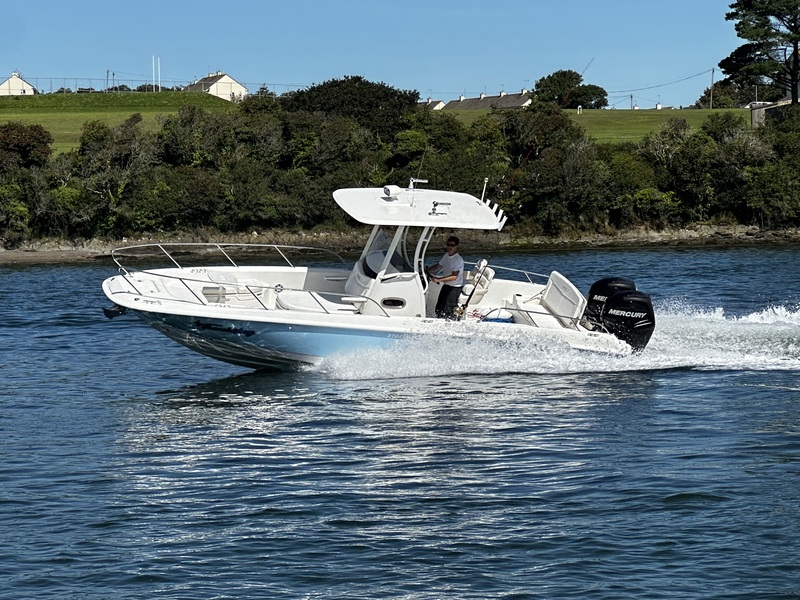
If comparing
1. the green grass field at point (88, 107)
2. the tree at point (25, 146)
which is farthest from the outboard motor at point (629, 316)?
the green grass field at point (88, 107)

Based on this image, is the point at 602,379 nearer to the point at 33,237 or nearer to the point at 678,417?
the point at 678,417

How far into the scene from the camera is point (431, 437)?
1334 centimetres

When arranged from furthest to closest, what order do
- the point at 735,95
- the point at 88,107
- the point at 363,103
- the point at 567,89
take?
the point at 735,95 < the point at 88,107 < the point at 567,89 < the point at 363,103

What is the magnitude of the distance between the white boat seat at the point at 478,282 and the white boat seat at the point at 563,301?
92cm

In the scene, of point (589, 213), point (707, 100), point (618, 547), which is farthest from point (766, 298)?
point (707, 100)

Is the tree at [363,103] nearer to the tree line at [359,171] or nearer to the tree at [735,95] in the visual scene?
the tree line at [359,171]

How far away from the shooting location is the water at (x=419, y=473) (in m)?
9.10

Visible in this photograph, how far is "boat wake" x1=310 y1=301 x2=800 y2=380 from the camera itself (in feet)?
53.5

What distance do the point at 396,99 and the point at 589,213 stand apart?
14.5 meters

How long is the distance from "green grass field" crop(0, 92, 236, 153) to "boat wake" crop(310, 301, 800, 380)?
175 ft

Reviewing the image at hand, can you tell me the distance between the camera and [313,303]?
16875 mm

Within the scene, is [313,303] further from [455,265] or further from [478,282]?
[478,282]

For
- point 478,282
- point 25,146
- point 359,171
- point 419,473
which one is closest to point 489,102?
point 359,171

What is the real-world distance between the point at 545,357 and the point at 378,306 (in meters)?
2.63
